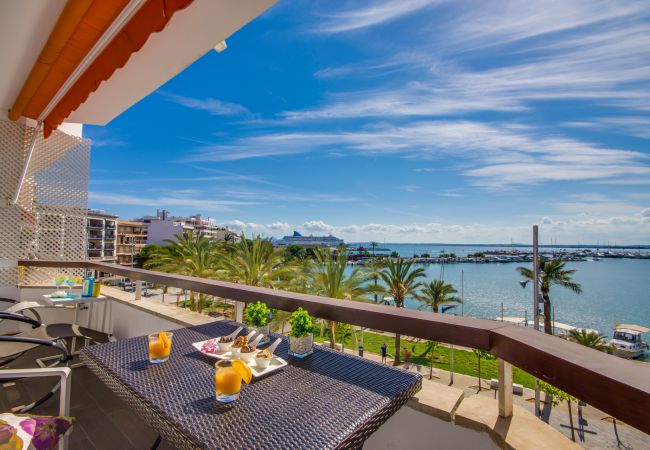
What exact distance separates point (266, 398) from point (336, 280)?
12338 mm

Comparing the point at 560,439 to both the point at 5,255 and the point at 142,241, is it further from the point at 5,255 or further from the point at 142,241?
the point at 142,241

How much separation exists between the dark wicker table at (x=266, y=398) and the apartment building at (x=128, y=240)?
69792mm

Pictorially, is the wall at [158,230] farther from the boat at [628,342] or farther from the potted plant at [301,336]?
the potted plant at [301,336]

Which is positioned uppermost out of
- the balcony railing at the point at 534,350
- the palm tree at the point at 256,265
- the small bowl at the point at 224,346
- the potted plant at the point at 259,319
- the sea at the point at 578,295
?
the balcony railing at the point at 534,350

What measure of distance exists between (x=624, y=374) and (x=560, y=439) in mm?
515

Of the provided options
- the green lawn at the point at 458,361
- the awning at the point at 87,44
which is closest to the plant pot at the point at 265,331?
the awning at the point at 87,44

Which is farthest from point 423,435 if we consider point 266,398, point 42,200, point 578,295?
point 578,295

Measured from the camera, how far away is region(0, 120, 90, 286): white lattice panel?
4621 mm

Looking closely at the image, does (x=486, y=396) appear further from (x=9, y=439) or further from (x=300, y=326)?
(x=9, y=439)

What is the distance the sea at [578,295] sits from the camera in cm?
4838

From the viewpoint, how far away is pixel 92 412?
7.50 feet

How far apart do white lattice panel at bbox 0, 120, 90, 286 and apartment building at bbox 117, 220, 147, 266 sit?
212 feet

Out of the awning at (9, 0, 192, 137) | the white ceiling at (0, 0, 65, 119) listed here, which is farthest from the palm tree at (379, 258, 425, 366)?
the white ceiling at (0, 0, 65, 119)

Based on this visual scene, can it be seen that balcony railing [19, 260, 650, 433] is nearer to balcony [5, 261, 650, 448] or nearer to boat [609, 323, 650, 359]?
balcony [5, 261, 650, 448]
